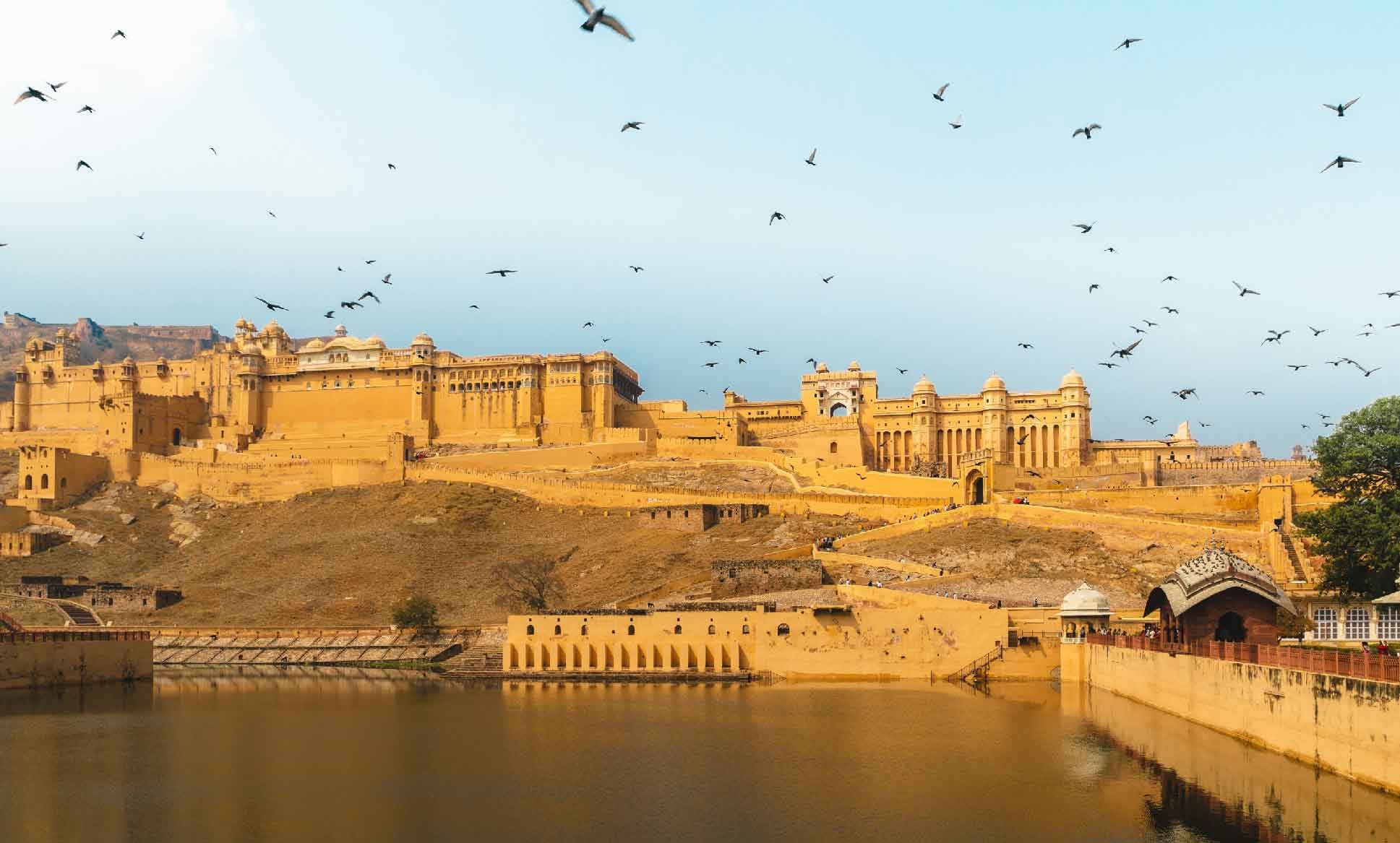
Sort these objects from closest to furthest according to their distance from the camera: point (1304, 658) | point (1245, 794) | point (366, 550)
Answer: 1. point (1245, 794)
2. point (1304, 658)
3. point (366, 550)

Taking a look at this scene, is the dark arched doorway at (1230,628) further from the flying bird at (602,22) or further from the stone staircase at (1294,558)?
the flying bird at (602,22)

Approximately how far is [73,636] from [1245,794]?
42351 mm

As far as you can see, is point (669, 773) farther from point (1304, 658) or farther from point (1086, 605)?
point (1086, 605)

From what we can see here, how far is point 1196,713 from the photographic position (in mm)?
→ 34469

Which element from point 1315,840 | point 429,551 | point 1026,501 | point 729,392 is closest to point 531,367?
point 729,392

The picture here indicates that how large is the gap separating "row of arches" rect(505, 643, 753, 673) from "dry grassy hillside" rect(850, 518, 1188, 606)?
29.1ft

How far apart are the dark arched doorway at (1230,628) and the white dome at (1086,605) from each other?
9750mm

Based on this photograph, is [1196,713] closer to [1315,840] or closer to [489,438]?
[1315,840]

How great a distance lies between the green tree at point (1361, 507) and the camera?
43.6 meters

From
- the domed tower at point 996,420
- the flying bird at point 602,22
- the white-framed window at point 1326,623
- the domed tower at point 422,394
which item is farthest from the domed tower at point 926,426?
the flying bird at point 602,22

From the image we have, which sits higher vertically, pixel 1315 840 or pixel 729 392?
pixel 729 392

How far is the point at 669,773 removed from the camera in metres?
30.7

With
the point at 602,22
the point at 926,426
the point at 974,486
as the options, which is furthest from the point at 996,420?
the point at 602,22

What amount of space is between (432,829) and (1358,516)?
32.6 m
